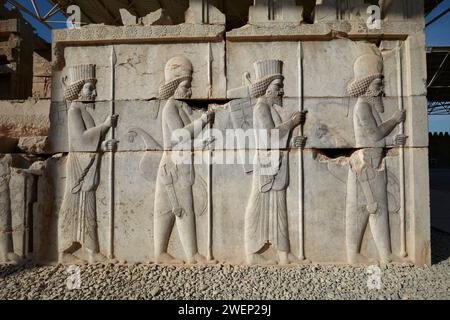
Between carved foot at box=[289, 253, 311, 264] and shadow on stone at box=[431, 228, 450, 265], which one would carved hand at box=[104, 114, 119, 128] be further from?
shadow on stone at box=[431, 228, 450, 265]

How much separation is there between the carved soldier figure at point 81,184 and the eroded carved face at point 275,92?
2.03 metres

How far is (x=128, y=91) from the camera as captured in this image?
3.94m

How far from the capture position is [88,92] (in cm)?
392

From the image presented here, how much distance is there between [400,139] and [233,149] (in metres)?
2.15

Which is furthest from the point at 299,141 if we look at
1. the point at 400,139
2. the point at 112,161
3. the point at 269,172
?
the point at 112,161

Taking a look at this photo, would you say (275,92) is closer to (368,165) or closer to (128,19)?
(368,165)

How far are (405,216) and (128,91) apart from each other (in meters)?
3.95

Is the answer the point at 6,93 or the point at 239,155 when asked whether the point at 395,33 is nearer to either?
the point at 239,155

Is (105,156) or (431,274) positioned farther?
(105,156)

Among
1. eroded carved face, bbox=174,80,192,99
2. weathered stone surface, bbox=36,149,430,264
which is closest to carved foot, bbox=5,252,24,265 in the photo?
weathered stone surface, bbox=36,149,430,264

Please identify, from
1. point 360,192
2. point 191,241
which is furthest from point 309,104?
point 191,241
